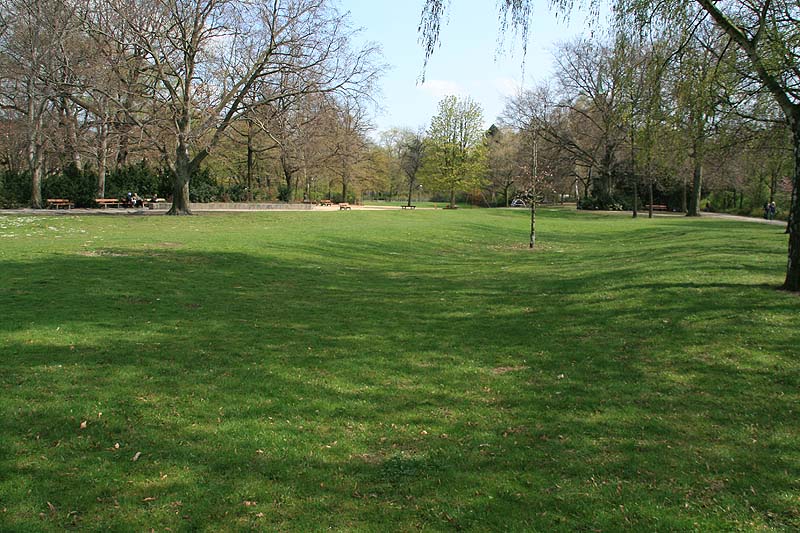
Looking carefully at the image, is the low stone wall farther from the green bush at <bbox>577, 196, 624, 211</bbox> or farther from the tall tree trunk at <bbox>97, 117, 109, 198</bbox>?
the green bush at <bbox>577, 196, 624, 211</bbox>

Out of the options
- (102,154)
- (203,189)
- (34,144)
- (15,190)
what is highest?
(34,144)

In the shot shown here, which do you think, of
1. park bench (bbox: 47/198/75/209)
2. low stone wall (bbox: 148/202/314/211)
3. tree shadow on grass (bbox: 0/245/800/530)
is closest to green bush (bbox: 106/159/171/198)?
low stone wall (bbox: 148/202/314/211)

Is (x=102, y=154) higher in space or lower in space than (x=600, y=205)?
higher

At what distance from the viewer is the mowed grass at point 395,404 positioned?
4031 millimetres

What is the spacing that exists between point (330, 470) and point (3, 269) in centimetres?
1157

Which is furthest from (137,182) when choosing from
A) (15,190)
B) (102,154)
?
(15,190)

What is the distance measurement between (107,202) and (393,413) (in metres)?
39.1

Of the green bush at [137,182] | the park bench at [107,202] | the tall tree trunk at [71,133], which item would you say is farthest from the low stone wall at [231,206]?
the tall tree trunk at [71,133]

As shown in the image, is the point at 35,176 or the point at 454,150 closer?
the point at 35,176

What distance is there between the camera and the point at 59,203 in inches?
1464

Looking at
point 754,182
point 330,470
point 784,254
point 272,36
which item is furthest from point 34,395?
point 754,182

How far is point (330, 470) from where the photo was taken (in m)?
4.60

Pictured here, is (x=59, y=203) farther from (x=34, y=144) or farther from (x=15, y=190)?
(x=34, y=144)

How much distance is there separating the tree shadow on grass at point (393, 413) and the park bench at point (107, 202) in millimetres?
29924
